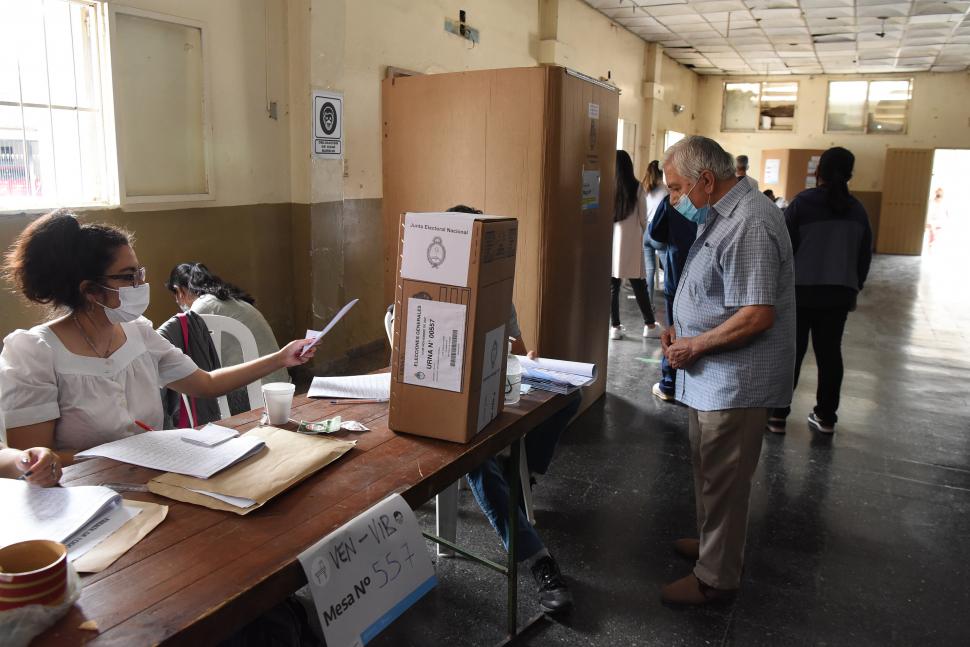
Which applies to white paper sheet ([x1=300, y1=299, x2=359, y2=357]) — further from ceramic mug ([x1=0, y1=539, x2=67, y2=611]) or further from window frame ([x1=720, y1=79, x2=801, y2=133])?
window frame ([x1=720, y1=79, x2=801, y2=133])

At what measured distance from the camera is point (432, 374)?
1.69m

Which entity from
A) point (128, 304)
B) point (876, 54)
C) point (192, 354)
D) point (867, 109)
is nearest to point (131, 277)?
point (128, 304)

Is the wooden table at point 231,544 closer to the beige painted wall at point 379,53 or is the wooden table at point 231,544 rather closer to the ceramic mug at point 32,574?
the ceramic mug at point 32,574

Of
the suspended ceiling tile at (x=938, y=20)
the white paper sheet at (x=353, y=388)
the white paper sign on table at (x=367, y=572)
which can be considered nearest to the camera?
the white paper sign on table at (x=367, y=572)

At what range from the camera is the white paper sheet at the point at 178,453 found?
57.1 inches

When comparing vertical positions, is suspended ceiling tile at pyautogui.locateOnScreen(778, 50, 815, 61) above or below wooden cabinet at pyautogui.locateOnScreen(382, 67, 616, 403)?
above

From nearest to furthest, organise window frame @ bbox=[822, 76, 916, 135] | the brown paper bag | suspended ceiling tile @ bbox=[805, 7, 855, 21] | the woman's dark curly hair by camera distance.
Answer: the brown paper bag < the woman's dark curly hair < suspended ceiling tile @ bbox=[805, 7, 855, 21] < window frame @ bbox=[822, 76, 916, 135]

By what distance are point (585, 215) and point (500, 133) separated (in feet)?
2.18

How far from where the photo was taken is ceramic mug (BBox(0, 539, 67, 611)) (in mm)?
964

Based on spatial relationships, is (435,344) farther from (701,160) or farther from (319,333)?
(701,160)

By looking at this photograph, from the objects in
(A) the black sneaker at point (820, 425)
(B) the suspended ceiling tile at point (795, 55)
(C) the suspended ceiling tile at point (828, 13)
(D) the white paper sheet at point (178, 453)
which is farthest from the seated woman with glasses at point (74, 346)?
(B) the suspended ceiling tile at point (795, 55)

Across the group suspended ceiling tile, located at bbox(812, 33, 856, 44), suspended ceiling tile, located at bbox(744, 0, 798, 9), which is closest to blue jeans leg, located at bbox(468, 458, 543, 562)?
suspended ceiling tile, located at bbox(744, 0, 798, 9)

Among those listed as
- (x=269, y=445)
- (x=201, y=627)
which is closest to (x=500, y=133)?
(x=269, y=445)

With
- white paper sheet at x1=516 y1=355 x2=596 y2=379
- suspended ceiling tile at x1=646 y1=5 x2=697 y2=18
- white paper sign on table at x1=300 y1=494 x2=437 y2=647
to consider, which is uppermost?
suspended ceiling tile at x1=646 y1=5 x2=697 y2=18
